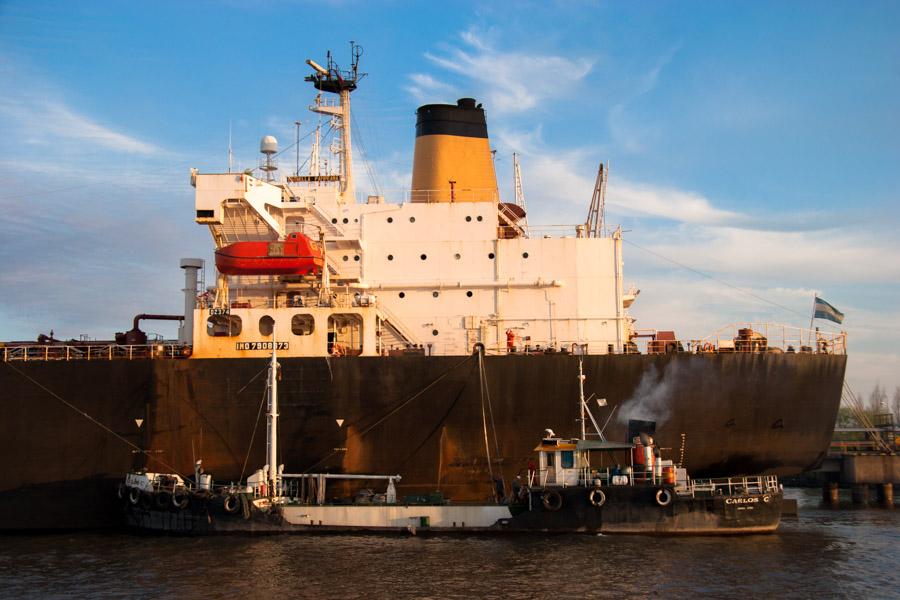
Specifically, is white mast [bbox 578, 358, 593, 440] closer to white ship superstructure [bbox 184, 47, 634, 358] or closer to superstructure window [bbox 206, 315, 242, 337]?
white ship superstructure [bbox 184, 47, 634, 358]

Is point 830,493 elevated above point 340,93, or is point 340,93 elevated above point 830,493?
point 340,93

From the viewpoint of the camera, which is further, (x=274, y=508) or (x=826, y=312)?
(x=826, y=312)

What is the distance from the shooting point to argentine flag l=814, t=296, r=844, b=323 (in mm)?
22578

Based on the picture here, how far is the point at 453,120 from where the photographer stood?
24.9 meters

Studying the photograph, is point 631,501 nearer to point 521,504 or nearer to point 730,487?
point 521,504

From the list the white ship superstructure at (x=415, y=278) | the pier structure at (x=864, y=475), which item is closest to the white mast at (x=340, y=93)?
the white ship superstructure at (x=415, y=278)

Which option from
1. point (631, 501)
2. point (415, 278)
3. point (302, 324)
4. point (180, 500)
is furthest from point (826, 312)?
point (180, 500)

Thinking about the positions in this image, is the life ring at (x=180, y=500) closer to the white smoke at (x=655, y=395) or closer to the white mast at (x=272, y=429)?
the white mast at (x=272, y=429)

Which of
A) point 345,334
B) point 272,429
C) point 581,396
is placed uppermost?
point 345,334

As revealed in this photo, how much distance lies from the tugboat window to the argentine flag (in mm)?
14503

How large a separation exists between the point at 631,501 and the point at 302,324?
31.1 feet

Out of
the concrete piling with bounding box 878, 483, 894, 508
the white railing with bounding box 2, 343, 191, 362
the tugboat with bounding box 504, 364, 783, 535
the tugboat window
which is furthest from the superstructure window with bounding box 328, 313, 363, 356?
the concrete piling with bounding box 878, 483, 894, 508

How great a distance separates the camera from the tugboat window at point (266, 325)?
22.1m

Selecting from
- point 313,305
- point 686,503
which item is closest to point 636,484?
point 686,503
